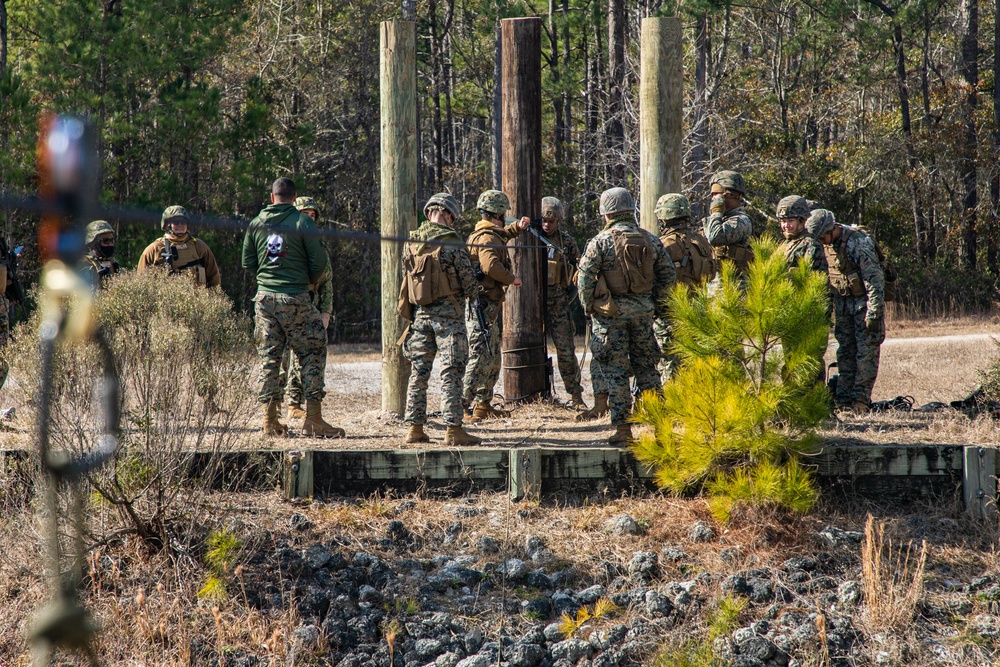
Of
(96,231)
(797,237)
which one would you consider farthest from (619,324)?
(96,231)

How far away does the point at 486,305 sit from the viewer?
863cm

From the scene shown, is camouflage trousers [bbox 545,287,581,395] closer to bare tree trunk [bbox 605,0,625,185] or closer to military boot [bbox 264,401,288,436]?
military boot [bbox 264,401,288,436]

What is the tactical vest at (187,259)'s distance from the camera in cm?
896

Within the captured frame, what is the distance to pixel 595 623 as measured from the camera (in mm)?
5836

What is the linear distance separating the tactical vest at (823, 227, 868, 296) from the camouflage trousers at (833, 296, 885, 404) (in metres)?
0.08

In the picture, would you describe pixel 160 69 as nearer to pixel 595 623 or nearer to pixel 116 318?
pixel 116 318

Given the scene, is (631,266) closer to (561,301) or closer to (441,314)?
(441,314)

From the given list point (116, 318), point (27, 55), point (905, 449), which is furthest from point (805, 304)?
point (27, 55)

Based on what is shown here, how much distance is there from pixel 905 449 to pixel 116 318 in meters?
5.36

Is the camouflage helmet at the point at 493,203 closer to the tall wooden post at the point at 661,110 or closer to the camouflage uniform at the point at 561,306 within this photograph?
the camouflage uniform at the point at 561,306

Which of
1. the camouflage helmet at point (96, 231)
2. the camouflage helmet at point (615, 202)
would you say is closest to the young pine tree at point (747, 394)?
the camouflage helmet at point (615, 202)

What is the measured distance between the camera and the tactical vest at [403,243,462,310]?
739 cm

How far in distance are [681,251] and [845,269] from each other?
1.45 metres

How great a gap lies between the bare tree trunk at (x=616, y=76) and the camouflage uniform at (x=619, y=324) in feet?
39.6
